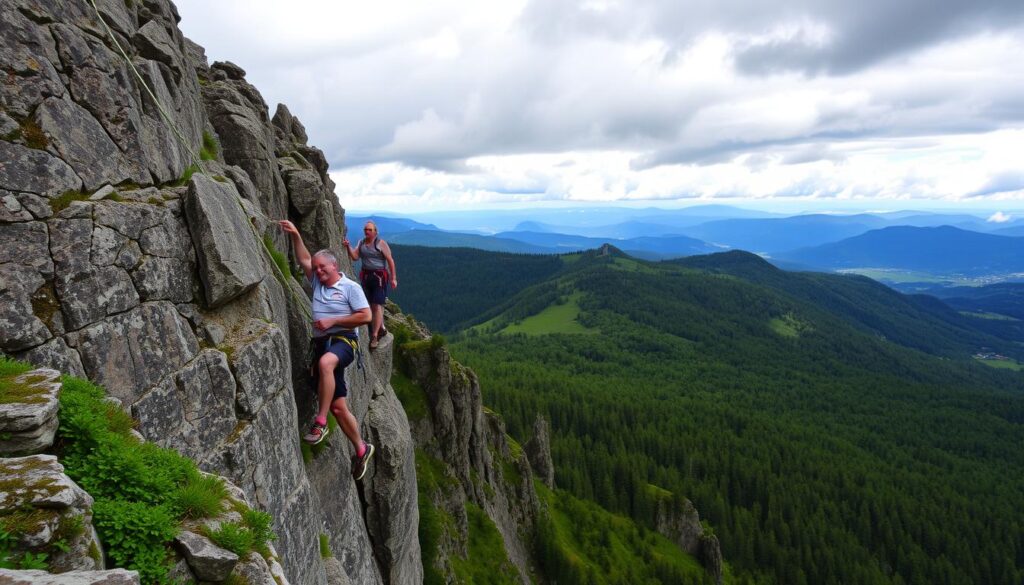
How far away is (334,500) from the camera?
21188 mm

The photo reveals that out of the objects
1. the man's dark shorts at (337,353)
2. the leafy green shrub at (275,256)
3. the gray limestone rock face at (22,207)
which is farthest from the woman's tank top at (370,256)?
the gray limestone rock face at (22,207)

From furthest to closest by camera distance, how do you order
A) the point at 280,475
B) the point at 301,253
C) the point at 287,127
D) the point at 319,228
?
the point at 287,127 → the point at 319,228 → the point at 301,253 → the point at 280,475

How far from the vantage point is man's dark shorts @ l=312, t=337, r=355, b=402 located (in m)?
17.5

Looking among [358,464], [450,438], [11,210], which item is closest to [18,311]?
[11,210]

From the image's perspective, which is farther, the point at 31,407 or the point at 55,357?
the point at 55,357

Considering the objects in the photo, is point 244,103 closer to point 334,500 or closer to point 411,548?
point 334,500

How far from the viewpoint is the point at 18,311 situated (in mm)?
10945

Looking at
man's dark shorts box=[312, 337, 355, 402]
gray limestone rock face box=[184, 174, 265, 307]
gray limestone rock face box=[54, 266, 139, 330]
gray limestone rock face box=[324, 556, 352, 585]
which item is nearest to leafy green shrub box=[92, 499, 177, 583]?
gray limestone rock face box=[54, 266, 139, 330]

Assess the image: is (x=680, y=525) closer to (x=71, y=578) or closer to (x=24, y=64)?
(x=71, y=578)

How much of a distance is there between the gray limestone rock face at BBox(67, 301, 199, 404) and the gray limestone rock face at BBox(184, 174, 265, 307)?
1.38m

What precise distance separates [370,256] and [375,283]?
1298mm

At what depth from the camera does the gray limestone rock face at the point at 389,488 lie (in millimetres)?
27828

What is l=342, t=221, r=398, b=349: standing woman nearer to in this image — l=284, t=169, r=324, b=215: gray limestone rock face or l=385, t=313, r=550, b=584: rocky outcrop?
l=284, t=169, r=324, b=215: gray limestone rock face

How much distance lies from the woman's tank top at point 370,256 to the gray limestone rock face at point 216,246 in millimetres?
→ 9000
